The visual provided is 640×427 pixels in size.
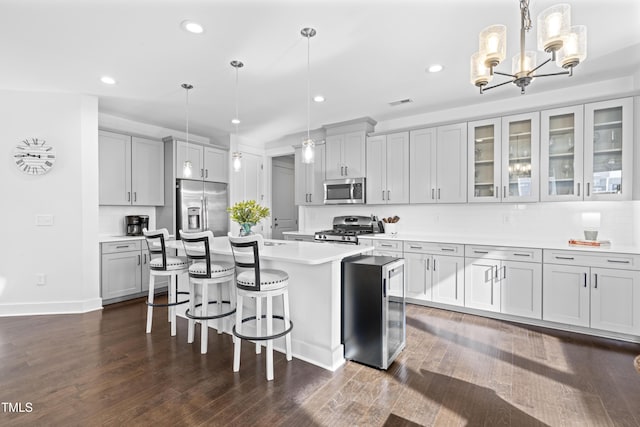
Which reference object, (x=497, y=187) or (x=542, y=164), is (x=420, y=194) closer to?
(x=497, y=187)

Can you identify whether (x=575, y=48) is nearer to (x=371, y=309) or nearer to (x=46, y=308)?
(x=371, y=309)

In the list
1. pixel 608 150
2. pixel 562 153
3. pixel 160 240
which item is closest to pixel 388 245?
pixel 562 153

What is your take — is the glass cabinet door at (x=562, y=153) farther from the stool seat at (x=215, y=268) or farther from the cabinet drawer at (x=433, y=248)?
the stool seat at (x=215, y=268)

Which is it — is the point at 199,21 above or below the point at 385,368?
above

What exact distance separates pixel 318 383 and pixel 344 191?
319 centimetres

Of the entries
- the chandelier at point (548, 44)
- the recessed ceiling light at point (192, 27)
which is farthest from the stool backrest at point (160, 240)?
the chandelier at point (548, 44)

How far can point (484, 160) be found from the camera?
3.94 meters

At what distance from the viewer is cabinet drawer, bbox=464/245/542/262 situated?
130 inches

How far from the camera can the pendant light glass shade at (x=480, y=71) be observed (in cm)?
184

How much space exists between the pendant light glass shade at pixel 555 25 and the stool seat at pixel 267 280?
2192 mm

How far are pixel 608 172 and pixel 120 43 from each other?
4.91 meters

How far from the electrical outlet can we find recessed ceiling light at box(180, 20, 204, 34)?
3.49 metres

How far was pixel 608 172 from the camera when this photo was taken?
323cm

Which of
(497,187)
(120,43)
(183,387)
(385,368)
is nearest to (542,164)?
(497,187)
